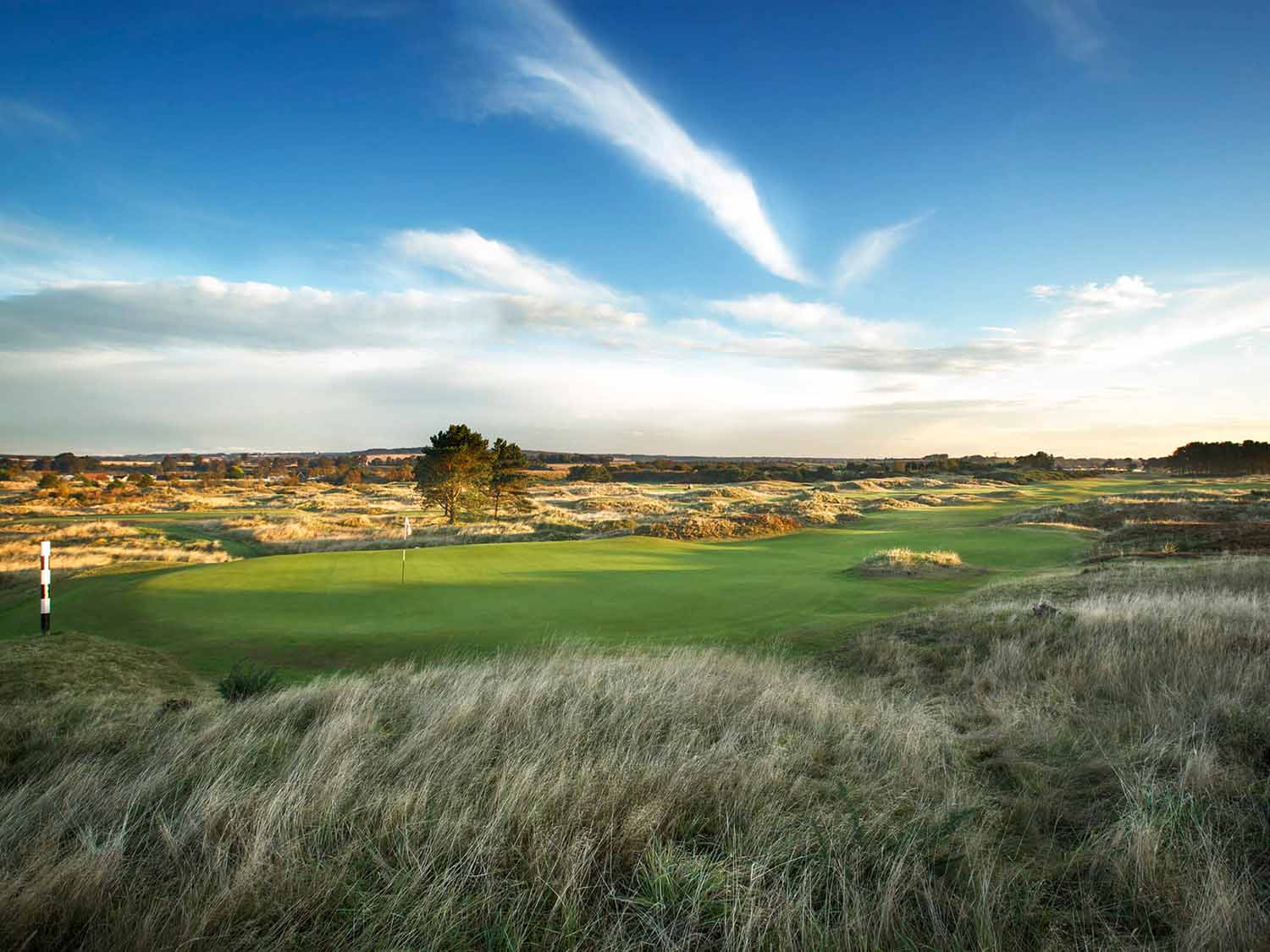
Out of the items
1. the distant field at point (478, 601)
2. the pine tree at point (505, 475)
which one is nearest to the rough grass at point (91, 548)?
the distant field at point (478, 601)

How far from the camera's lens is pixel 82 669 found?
22.4ft


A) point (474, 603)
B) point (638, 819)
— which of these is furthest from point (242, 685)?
point (474, 603)

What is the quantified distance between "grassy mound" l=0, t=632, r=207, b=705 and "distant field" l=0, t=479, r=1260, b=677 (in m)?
0.85

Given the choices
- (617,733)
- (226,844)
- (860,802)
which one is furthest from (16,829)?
(860,802)

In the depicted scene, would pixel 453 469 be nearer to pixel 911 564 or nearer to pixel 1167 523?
pixel 911 564

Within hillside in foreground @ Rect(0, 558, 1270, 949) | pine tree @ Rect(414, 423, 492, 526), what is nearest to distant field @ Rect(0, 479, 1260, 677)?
hillside in foreground @ Rect(0, 558, 1270, 949)

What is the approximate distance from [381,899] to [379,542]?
27.6 m

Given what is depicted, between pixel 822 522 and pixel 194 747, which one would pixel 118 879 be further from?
pixel 822 522

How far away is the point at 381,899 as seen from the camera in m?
2.30

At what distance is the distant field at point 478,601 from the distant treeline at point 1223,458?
379 feet

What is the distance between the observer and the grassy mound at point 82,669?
6.05 meters

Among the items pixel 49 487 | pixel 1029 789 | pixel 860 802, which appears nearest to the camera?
pixel 860 802

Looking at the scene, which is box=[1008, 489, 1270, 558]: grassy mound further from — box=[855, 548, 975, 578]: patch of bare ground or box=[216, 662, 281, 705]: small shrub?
box=[216, 662, 281, 705]: small shrub

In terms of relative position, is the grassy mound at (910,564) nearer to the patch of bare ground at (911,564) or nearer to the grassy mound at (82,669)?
the patch of bare ground at (911,564)
